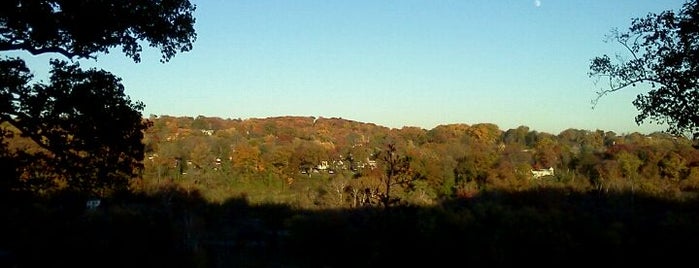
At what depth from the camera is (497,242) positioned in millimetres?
10844

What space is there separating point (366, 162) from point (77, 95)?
44244 mm

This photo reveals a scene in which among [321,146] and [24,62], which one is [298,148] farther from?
[24,62]

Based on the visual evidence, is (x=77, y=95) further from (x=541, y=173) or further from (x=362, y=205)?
(x=541, y=173)

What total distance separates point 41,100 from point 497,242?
24.0 ft

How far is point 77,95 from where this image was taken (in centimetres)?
758

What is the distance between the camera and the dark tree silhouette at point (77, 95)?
24.1ft

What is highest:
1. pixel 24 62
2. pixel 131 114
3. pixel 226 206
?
pixel 24 62

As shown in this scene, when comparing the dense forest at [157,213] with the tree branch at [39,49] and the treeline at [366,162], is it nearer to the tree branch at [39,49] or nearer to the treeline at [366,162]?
the tree branch at [39,49]

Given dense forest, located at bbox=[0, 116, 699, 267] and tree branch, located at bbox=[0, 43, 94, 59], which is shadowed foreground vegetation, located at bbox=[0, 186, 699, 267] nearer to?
dense forest, located at bbox=[0, 116, 699, 267]

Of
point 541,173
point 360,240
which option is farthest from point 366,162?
point 360,240

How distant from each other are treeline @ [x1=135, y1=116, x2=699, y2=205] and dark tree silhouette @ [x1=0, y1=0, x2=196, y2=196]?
27878 mm

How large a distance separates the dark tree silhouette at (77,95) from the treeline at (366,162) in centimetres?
2788

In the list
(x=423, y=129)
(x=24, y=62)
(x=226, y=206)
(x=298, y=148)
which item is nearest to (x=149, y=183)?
(x=226, y=206)

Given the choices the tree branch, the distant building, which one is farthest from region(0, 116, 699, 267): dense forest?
the tree branch
